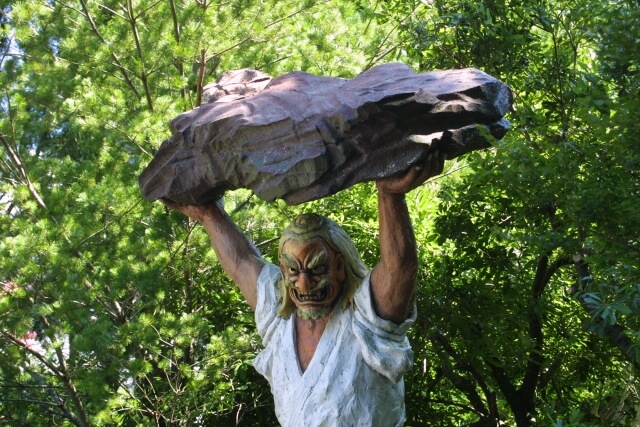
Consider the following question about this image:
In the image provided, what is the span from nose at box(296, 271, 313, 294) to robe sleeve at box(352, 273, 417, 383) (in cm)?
19

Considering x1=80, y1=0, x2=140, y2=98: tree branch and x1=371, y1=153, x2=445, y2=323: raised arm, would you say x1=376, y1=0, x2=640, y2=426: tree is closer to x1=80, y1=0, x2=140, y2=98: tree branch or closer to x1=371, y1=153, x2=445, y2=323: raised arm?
x1=371, y1=153, x2=445, y2=323: raised arm

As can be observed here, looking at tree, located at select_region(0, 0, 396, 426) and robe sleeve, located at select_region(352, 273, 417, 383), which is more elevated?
tree, located at select_region(0, 0, 396, 426)

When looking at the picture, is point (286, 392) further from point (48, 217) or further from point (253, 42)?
point (253, 42)

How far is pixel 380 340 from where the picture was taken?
3.70 meters

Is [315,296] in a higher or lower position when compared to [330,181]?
lower

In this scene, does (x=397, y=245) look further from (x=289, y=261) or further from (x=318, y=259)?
(x=289, y=261)

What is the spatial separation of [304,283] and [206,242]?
2.73m

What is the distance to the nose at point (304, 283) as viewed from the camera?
378 cm

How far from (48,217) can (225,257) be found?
237 cm

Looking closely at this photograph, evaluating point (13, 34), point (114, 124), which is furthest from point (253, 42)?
point (13, 34)

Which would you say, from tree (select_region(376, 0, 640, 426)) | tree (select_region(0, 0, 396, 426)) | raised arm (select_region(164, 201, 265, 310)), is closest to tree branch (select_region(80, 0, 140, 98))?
tree (select_region(0, 0, 396, 426))

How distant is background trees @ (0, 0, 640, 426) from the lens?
5836 millimetres

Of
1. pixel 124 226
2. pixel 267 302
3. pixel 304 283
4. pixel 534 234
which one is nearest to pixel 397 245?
pixel 304 283

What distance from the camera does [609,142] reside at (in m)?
4.38
